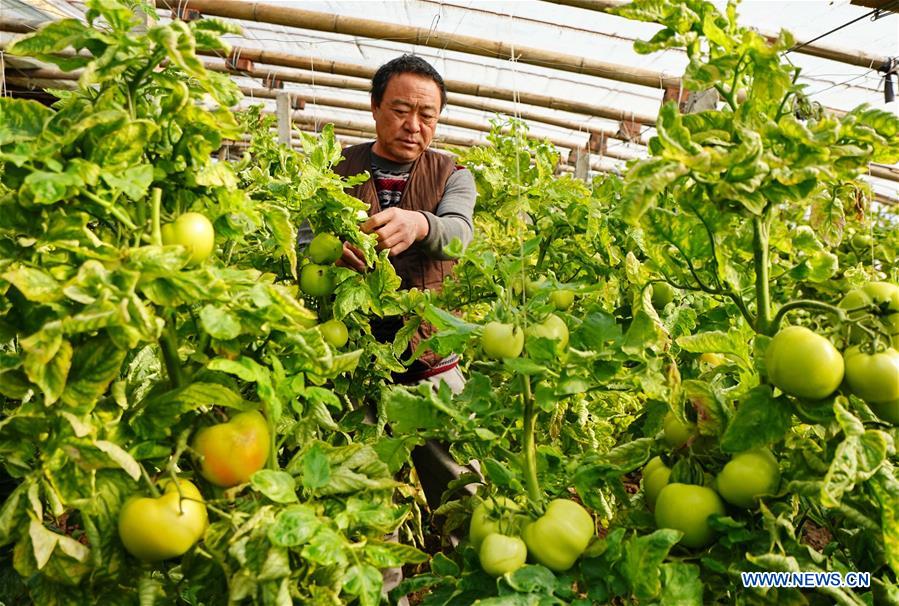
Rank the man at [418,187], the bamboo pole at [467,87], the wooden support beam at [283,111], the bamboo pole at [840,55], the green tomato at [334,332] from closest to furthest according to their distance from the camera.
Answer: the green tomato at [334,332], the man at [418,187], the bamboo pole at [840,55], the bamboo pole at [467,87], the wooden support beam at [283,111]

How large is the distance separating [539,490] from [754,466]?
325 mm

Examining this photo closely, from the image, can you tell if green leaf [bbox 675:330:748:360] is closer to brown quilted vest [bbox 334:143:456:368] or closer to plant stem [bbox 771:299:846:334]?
→ plant stem [bbox 771:299:846:334]

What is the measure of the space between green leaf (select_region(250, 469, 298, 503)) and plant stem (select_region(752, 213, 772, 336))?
732 millimetres

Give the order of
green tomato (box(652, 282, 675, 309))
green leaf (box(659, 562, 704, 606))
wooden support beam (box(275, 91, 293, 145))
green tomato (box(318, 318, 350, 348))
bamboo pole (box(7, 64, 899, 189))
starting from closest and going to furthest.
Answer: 1. green leaf (box(659, 562, 704, 606))
2. green tomato (box(318, 318, 350, 348))
3. green tomato (box(652, 282, 675, 309))
4. wooden support beam (box(275, 91, 293, 145))
5. bamboo pole (box(7, 64, 899, 189))

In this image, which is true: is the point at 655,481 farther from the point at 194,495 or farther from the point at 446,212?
the point at 446,212

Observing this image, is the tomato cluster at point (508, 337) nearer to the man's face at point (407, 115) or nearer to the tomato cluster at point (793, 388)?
the tomato cluster at point (793, 388)

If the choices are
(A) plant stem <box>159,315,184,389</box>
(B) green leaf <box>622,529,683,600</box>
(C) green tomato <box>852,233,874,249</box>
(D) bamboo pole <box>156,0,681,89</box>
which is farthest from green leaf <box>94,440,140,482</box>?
(D) bamboo pole <box>156,0,681,89</box>

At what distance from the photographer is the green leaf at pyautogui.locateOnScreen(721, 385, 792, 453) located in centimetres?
79

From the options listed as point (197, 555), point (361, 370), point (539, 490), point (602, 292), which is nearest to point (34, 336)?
point (197, 555)

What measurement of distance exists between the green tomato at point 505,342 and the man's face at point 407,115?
54.1 inches

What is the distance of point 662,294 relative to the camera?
1447 millimetres

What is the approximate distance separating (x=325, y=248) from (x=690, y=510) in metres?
0.91

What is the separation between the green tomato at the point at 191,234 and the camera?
78cm

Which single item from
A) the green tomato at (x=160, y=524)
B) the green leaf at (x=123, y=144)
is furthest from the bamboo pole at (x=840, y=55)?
the green tomato at (x=160, y=524)
